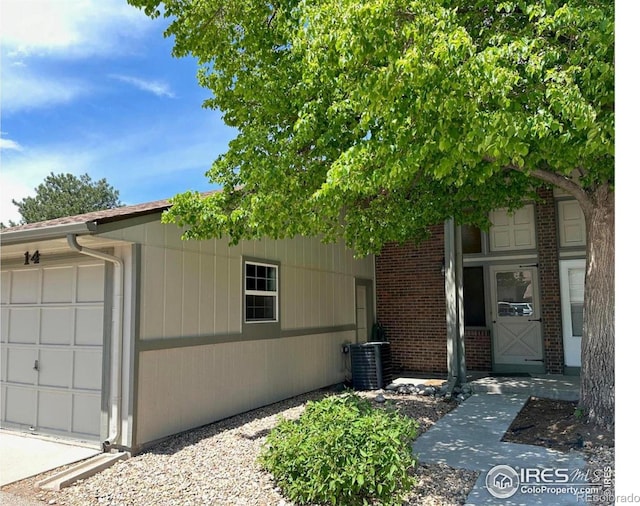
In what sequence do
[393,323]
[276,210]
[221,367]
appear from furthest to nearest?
[393,323], [221,367], [276,210]

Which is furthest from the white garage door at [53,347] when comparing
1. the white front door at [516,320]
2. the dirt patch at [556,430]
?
the white front door at [516,320]

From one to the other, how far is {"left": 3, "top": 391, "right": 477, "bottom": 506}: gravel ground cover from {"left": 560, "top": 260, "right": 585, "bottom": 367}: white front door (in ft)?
21.4

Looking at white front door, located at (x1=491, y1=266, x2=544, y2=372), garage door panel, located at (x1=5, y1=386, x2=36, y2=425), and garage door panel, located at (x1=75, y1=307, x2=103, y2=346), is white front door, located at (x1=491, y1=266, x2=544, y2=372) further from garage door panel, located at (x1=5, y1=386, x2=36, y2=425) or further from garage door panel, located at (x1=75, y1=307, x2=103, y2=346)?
garage door panel, located at (x1=5, y1=386, x2=36, y2=425)

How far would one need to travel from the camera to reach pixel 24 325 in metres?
7.26

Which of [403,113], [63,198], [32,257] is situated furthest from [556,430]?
[63,198]

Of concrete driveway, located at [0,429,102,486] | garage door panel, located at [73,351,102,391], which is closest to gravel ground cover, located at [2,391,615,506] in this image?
concrete driveway, located at [0,429,102,486]

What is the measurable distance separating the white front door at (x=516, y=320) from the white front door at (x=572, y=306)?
20.0 inches

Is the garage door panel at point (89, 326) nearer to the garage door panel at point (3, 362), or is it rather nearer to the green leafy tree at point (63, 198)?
the garage door panel at point (3, 362)

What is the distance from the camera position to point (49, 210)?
3688 cm

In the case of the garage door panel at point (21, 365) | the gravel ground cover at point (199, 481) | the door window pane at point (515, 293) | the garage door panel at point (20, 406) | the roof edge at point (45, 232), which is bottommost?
the gravel ground cover at point (199, 481)

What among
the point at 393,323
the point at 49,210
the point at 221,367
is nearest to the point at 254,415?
the point at 221,367

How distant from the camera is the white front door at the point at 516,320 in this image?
411 inches
